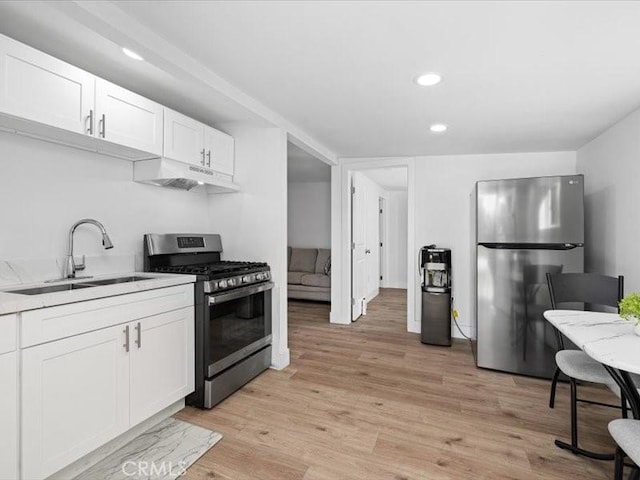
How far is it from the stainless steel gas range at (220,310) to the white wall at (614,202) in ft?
9.52

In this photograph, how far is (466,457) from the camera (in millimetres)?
1887

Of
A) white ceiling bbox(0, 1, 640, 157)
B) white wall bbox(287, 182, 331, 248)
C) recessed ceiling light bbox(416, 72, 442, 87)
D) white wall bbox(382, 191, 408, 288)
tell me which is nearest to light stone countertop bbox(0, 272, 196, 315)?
white ceiling bbox(0, 1, 640, 157)

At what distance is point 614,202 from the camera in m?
2.87

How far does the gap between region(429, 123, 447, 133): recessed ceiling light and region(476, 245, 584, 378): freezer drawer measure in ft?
Result: 3.84

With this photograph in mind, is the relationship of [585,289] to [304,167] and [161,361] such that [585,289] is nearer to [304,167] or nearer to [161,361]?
[161,361]

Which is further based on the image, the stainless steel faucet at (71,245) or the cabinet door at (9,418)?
the stainless steel faucet at (71,245)

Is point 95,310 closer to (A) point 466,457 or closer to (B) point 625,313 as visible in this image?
(A) point 466,457

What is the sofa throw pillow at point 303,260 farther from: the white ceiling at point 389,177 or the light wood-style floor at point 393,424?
the light wood-style floor at point 393,424

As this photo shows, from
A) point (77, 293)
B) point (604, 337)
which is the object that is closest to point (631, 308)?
point (604, 337)

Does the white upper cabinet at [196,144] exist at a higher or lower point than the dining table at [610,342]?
higher

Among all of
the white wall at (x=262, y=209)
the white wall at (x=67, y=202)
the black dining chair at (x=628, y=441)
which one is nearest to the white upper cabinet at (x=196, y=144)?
the white wall at (x=262, y=209)

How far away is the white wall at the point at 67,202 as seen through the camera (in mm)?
1890

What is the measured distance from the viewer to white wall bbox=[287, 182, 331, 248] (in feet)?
22.0

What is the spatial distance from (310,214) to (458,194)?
10.8ft
